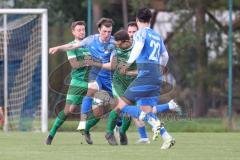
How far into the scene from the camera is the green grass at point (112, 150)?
36.9 ft

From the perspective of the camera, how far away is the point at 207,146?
13609 millimetres

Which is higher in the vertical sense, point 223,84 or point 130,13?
point 130,13

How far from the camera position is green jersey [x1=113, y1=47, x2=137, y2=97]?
543 inches

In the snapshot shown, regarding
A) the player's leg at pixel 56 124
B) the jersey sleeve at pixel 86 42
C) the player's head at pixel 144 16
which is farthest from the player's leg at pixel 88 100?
the player's head at pixel 144 16

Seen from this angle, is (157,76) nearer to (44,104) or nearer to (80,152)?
(80,152)

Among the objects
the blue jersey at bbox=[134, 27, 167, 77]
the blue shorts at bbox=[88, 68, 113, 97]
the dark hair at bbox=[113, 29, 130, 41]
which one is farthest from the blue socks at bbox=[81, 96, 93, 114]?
the blue jersey at bbox=[134, 27, 167, 77]

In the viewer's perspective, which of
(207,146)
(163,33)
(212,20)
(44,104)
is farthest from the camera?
(163,33)

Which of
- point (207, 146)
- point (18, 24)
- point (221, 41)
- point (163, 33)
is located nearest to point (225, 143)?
point (207, 146)

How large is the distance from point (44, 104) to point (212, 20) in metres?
7.12

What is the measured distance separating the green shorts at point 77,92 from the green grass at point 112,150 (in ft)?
2.13

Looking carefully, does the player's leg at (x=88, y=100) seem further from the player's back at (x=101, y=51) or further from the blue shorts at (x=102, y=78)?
the player's back at (x=101, y=51)

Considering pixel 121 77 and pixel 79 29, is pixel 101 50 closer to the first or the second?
pixel 79 29

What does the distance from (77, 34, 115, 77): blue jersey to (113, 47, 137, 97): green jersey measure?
138mm

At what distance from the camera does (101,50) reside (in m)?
14.3
